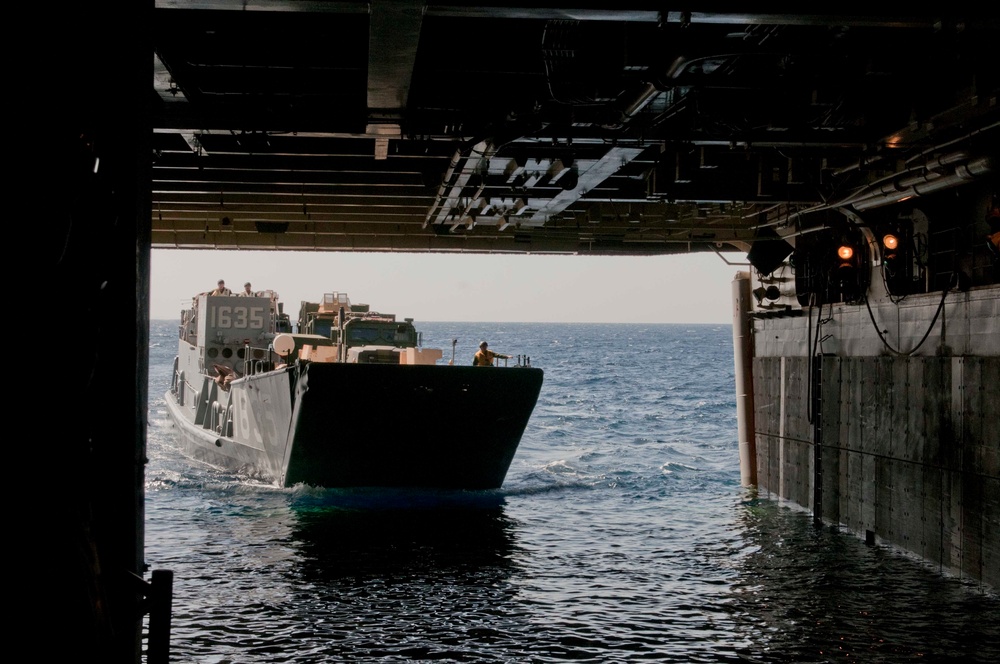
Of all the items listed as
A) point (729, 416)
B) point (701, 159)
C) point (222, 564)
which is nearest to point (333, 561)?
point (222, 564)

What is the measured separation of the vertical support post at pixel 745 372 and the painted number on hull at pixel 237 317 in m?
Answer: 19.6

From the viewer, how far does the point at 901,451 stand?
753 inches

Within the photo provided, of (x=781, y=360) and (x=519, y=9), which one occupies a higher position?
(x=519, y=9)

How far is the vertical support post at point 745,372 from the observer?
92.4ft

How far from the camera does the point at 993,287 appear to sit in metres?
16.1

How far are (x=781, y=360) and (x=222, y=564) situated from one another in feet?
51.0

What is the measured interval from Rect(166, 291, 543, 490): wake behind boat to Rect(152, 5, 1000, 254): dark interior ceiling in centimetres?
620

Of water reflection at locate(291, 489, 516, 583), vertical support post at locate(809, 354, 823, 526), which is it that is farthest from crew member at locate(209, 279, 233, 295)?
vertical support post at locate(809, 354, 823, 526)

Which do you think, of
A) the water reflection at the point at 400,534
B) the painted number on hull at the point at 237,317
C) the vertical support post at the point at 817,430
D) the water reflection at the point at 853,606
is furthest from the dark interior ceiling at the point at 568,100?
the painted number on hull at the point at 237,317

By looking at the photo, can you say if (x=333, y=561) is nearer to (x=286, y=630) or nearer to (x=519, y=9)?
(x=286, y=630)

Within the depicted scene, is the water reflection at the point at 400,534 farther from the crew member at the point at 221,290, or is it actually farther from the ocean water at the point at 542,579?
the crew member at the point at 221,290

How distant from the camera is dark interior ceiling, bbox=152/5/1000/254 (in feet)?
36.0

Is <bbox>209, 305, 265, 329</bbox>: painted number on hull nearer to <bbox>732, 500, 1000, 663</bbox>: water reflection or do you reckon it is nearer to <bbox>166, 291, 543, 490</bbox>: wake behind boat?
<bbox>166, 291, 543, 490</bbox>: wake behind boat

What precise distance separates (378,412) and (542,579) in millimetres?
9775
